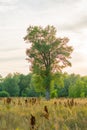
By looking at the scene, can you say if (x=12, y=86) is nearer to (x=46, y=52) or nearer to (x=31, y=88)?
(x=31, y=88)

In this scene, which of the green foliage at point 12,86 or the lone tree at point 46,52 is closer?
the lone tree at point 46,52

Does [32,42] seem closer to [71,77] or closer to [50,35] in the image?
[50,35]

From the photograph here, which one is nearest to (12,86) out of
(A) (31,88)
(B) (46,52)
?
(A) (31,88)

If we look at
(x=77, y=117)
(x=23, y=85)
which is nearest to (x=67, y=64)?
(x=77, y=117)

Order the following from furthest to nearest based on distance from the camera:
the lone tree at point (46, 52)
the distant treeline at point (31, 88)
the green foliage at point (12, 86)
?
1. the green foliage at point (12, 86)
2. the distant treeline at point (31, 88)
3. the lone tree at point (46, 52)

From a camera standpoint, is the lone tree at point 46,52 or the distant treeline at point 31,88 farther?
the distant treeline at point 31,88

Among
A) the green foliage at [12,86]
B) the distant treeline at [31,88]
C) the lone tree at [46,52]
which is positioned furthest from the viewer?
the green foliage at [12,86]

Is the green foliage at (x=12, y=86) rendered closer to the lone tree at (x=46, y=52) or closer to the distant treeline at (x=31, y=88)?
the distant treeline at (x=31, y=88)

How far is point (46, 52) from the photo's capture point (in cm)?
5438

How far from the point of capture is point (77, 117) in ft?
27.3

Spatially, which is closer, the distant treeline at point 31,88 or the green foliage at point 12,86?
the distant treeline at point 31,88

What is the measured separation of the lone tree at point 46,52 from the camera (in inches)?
2152

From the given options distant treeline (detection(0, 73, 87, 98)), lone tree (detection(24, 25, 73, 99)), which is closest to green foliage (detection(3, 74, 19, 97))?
distant treeline (detection(0, 73, 87, 98))

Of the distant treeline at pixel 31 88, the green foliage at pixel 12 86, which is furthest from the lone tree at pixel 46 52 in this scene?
the green foliage at pixel 12 86
